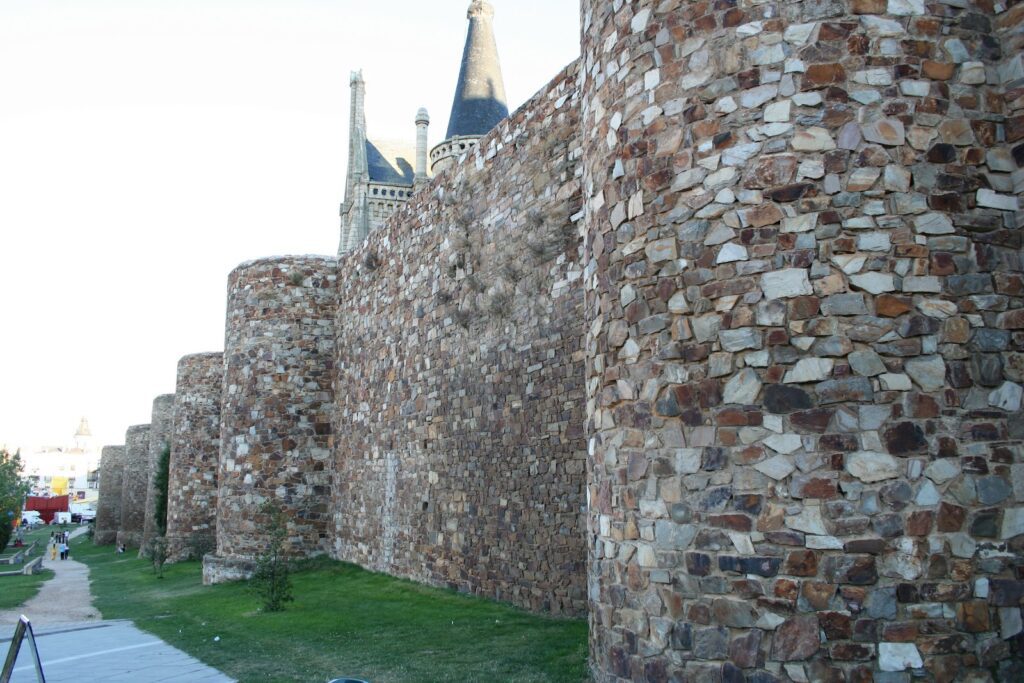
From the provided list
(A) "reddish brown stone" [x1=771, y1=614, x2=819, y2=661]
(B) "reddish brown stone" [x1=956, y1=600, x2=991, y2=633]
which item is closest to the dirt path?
(A) "reddish brown stone" [x1=771, y1=614, x2=819, y2=661]

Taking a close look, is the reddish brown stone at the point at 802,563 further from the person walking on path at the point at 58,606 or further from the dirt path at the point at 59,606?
the dirt path at the point at 59,606

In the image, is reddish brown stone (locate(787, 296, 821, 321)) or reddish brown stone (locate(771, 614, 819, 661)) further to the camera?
reddish brown stone (locate(787, 296, 821, 321))

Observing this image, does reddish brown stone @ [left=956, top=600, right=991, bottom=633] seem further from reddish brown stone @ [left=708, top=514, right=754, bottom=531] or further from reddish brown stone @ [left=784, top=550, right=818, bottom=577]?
reddish brown stone @ [left=708, top=514, right=754, bottom=531]

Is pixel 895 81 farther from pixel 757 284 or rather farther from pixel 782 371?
pixel 782 371

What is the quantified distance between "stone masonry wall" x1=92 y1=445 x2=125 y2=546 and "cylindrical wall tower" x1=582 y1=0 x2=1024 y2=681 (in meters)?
39.1

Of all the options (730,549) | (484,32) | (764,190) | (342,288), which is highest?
(484,32)

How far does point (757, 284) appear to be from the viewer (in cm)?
475

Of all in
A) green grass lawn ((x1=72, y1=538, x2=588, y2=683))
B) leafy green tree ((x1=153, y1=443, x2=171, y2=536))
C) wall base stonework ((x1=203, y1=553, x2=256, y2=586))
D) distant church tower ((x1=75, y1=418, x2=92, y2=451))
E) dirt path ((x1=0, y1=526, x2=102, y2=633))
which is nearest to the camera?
green grass lawn ((x1=72, y1=538, x2=588, y2=683))

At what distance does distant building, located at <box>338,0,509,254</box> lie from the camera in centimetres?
4388

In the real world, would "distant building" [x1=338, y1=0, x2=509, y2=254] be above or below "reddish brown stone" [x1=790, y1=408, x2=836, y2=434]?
above

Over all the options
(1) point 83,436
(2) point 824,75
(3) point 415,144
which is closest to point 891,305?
(2) point 824,75

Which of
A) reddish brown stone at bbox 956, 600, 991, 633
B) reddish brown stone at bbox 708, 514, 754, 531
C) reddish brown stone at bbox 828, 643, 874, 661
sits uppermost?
reddish brown stone at bbox 708, 514, 754, 531

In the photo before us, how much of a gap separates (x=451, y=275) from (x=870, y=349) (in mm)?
8514

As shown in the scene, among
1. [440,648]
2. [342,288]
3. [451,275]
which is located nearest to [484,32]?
[342,288]
